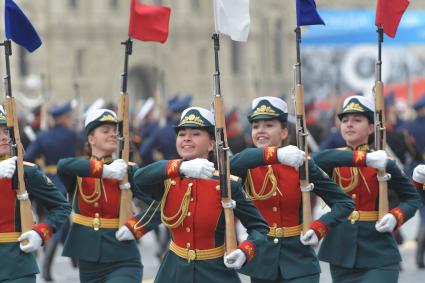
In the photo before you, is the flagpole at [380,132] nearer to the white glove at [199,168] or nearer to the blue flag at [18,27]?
the white glove at [199,168]

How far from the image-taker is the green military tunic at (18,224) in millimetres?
7250

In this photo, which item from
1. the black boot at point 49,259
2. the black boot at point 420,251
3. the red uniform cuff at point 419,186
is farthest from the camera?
the black boot at point 420,251

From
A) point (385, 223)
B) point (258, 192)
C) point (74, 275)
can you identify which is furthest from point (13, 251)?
point (74, 275)

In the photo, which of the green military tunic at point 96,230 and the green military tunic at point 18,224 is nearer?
the green military tunic at point 18,224

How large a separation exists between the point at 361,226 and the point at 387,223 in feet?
1.10

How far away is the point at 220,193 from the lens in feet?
22.8

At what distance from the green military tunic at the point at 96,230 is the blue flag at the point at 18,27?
0.96 m

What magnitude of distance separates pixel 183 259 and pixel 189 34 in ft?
187

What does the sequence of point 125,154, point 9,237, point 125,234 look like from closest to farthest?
point 9,237, point 125,234, point 125,154

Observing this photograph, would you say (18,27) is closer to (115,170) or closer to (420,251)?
(115,170)

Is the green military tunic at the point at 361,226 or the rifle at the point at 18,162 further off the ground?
the rifle at the point at 18,162

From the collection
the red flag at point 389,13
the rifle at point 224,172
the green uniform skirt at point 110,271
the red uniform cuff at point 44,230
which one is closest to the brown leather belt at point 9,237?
the red uniform cuff at point 44,230

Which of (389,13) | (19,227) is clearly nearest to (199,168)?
(19,227)

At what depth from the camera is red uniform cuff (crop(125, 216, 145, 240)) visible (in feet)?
25.8
